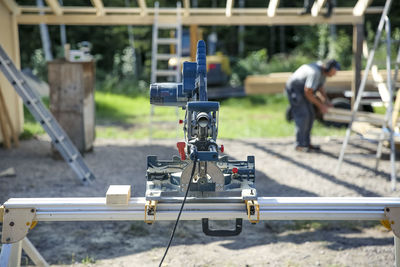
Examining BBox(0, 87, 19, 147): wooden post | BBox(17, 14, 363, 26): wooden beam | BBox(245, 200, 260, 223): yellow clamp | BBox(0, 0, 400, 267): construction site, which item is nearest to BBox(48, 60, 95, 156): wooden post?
BBox(0, 0, 400, 267): construction site

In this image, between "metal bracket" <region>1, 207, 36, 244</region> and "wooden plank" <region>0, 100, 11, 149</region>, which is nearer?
"metal bracket" <region>1, 207, 36, 244</region>

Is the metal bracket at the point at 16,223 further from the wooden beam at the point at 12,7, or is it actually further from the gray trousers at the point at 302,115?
the wooden beam at the point at 12,7

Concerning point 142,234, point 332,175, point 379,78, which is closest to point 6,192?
point 142,234

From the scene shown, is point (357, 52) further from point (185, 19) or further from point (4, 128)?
point (4, 128)

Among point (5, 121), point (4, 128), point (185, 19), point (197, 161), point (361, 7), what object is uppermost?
point (361, 7)

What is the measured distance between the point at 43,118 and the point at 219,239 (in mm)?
3158

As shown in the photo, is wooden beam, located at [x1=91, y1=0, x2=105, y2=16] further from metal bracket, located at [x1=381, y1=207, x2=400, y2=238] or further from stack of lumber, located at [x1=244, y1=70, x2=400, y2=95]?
metal bracket, located at [x1=381, y1=207, x2=400, y2=238]

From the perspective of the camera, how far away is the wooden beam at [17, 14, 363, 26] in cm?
909

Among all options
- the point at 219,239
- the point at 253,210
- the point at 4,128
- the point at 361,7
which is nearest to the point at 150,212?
the point at 253,210

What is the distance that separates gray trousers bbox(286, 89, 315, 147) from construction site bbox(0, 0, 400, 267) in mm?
27

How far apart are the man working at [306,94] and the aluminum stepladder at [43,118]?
3.90 meters

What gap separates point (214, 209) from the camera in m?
2.83

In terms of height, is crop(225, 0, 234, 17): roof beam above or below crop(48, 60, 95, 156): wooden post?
above

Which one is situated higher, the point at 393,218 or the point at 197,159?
the point at 197,159
